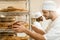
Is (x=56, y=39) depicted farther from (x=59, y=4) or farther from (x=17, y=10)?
(x=59, y=4)

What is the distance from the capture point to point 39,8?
11.3 ft

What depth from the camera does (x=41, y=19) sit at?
10.4ft

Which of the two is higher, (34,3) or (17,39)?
(34,3)

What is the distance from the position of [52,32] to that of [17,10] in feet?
1.45

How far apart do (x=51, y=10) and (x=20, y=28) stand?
469 millimetres

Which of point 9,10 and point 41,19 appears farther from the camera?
point 41,19

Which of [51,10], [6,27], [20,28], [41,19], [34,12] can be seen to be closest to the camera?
[20,28]

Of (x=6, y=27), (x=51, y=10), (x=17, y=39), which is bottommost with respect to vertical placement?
(x=17, y=39)

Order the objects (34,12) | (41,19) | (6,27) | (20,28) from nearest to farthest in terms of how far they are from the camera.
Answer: (20,28)
(6,27)
(41,19)
(34,12)

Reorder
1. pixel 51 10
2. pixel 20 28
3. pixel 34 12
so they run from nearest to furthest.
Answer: pixel 20 28 < pixel 51 10 < pixel 34 12

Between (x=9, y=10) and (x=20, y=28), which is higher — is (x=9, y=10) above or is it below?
above

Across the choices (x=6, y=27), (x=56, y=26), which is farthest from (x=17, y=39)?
(x=56, y=26)

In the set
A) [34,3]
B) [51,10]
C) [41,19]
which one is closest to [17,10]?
[51,10]

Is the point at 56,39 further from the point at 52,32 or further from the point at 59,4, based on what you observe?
the point at 59,4
